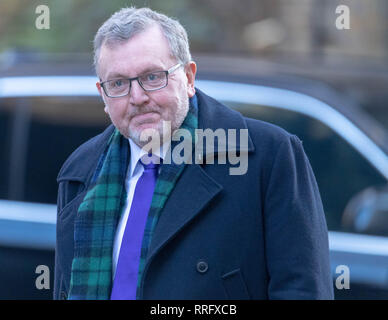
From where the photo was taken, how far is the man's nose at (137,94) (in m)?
2.43

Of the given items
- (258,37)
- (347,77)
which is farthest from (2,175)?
(258,37)

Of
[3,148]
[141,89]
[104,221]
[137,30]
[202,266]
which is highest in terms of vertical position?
[3,148]

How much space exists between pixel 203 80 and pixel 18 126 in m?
1.03

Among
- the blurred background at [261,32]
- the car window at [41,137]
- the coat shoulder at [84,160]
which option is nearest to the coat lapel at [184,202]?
the coat shoulder at [84,160]

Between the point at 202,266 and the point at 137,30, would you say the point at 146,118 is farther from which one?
the point at 202,266

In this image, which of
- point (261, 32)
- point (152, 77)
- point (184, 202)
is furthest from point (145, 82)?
point (261, 32)

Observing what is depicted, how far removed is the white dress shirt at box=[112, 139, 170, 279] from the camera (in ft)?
8.06

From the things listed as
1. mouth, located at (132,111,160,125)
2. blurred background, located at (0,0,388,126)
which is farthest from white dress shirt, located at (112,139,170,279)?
blurred background, located at (0,0,388,126)

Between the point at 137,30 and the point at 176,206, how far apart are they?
0.56 m

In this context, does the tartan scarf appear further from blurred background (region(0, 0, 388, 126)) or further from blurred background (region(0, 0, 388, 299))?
blurred background (region(0, 0, 388, 126))

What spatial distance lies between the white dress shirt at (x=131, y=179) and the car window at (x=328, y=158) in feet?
4.90

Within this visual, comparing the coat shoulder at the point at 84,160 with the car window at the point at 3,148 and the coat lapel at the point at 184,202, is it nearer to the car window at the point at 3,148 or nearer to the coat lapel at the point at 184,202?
the coat lapel at the point at 184,202

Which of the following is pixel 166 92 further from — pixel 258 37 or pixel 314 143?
pixel 258 37

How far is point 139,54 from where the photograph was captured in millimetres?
2422
